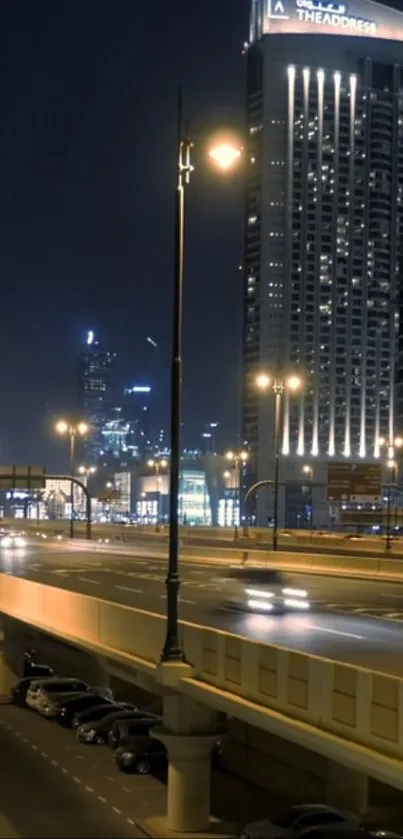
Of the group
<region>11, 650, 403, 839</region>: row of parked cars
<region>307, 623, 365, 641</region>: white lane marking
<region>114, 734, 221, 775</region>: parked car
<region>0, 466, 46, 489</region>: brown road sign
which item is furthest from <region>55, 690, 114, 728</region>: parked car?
<region>0, 466, 46, 489</region>: brown road sign

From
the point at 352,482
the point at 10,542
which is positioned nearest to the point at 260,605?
the point at 352,482

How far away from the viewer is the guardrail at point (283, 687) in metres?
15.0

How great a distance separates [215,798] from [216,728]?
10059 millimetres

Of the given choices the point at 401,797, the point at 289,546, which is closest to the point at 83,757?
the point at 401,797

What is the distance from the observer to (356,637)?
25.1 m

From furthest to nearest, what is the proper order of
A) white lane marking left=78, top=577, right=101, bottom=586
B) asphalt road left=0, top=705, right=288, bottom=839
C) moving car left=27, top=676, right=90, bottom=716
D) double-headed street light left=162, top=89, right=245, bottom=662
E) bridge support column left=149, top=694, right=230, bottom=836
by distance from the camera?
white lane marking left=78, top=577, right=101, bottom=586, moving car left=27, top=676, right=90, bottom=716, asphalt road left=0, top=705, right=288, bottom=839, bridge support column left=149, top=694, right=230, bottom=836, double-headed street light left=162, top=89, right=245, bottom=662

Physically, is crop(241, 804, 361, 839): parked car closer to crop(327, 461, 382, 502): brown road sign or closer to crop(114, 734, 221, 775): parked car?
crop(114, 734, 221, 775): parked car

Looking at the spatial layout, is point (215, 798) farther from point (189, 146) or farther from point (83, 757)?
point (189, 146)

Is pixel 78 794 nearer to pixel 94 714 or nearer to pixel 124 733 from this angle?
pixel 124 733

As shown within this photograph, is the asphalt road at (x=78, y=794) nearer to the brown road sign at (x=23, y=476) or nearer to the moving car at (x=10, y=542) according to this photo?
the moving car at (x=10, y=542)

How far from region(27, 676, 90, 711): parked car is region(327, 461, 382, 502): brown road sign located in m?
36.9

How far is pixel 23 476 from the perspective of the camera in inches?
3433

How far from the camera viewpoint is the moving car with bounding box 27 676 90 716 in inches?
1732

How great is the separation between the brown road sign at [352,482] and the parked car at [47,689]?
36.9 m
